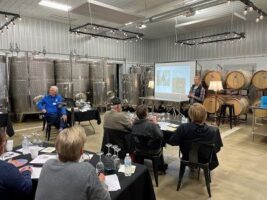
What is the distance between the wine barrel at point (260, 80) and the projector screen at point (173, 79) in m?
2.04

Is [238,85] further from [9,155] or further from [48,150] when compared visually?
[9,155]

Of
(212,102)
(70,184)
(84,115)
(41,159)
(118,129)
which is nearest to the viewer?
(70,184)

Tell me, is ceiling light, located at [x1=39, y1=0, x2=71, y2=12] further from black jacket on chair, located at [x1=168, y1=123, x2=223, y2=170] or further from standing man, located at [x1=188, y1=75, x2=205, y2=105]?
black jacket on chair, located at [x1=168, y1=123, x2=223, y2=170]

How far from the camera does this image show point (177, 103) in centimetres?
830

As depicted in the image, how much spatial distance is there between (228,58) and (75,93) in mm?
7084

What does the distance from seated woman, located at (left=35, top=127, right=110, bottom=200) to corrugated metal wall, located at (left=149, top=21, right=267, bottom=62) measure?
995cm

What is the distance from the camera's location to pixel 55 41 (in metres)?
9.09

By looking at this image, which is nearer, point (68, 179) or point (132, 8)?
point (68, 179)

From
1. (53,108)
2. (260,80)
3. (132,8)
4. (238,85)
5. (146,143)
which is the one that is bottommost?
(146,143)

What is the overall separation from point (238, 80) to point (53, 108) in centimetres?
610

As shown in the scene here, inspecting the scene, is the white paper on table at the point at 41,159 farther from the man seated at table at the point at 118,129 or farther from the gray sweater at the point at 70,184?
the man seated at table at the point at 118,129

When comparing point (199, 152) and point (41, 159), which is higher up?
point (41, 159)

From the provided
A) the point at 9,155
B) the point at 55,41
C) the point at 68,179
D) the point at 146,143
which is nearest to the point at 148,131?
the point at 146,143

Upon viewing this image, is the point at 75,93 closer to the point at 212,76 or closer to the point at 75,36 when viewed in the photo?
the point at 75,36
